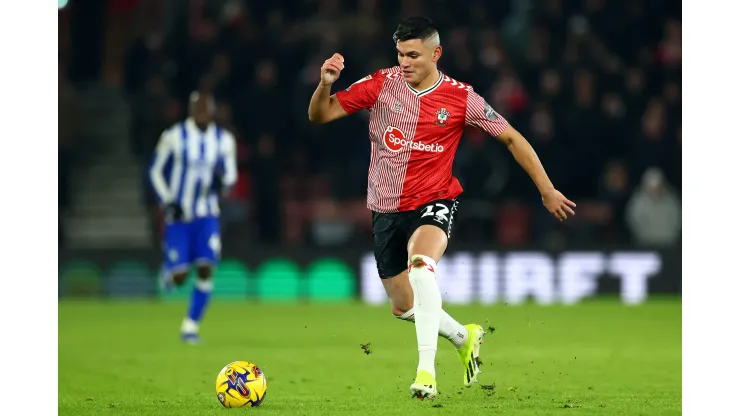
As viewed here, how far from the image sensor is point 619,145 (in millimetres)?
18453

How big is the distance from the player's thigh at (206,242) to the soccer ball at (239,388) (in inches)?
197

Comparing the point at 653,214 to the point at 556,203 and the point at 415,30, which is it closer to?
the point at 556,203

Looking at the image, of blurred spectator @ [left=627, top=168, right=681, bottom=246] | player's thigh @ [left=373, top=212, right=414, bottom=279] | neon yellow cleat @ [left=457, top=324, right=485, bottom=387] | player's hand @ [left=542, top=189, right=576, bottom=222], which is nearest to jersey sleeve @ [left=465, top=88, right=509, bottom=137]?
player's hand @ [left=542, top=189, right=576, bottom=222]

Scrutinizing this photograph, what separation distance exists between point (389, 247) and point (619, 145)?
420 inches

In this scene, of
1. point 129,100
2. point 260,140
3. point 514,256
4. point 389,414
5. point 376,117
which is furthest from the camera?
point 129,100

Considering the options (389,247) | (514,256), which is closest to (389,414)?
(389,247)

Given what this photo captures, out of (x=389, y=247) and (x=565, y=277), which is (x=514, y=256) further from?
(x=389, y=247)

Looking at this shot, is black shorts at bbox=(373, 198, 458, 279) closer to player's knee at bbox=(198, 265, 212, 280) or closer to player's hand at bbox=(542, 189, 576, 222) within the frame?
player's hand at bbox=(542, 189, 576, 222)

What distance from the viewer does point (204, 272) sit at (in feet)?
41.7

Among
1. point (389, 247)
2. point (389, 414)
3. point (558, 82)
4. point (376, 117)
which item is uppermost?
point (558, 82)

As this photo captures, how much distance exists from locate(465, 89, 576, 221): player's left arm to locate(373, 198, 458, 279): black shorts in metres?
0.53

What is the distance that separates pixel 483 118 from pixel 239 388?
7.31ft

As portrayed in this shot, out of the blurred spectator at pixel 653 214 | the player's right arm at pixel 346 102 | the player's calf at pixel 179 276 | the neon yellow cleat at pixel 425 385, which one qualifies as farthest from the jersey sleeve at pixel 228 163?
the blurred spectator at pixel 653 214

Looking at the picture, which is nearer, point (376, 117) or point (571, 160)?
point (376, 117)
